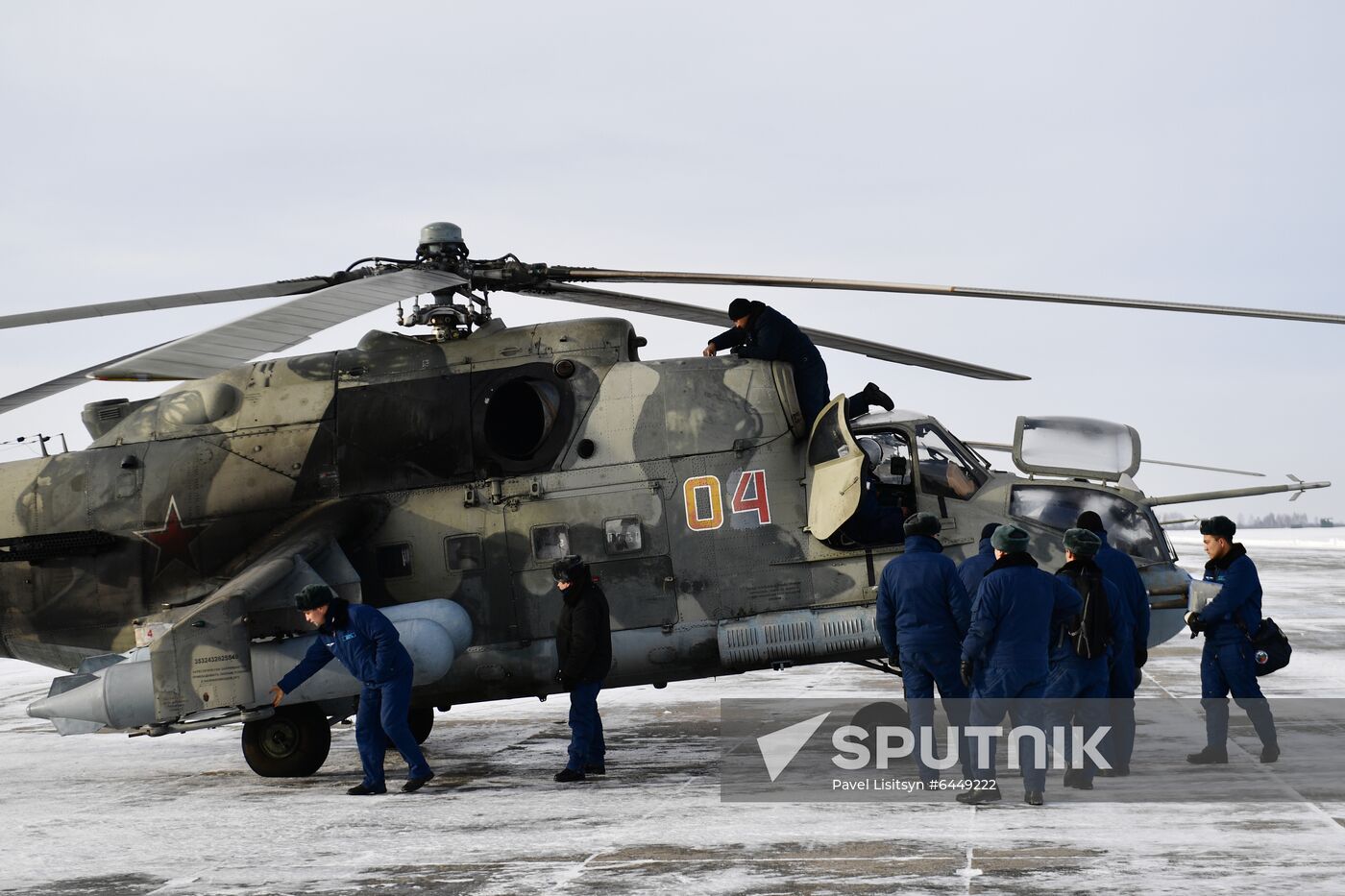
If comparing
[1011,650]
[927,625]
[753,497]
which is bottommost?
[1011,650]

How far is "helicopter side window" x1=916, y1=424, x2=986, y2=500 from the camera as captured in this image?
33.6 feet

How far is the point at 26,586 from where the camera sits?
11117 mm

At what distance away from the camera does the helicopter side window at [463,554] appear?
34.0ft

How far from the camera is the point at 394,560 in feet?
34.4

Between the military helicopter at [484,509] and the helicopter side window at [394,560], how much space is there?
17 millimetres

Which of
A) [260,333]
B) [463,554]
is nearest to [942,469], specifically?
[463,554]

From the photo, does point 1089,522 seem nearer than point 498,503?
Yes

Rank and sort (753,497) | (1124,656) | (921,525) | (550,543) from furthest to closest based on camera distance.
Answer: (550,543)
(753,497)
(1124,656)
(921,525)

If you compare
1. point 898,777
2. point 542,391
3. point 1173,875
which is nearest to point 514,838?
point 898,777

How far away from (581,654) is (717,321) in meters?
3.54

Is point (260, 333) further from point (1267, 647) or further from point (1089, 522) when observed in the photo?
point (1267, 647)

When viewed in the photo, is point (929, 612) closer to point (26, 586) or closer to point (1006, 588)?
point (1006, 588)

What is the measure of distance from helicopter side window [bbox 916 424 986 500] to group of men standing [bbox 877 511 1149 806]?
4.02 ft

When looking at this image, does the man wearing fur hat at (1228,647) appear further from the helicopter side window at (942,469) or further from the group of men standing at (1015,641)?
the helicopter side window at (942,469)
